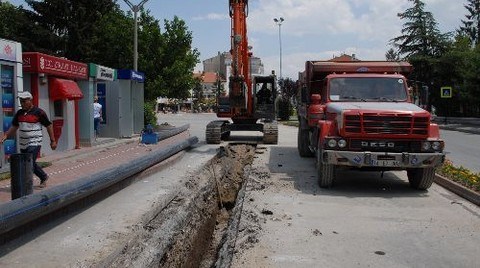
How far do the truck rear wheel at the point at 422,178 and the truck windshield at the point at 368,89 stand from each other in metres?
1.67

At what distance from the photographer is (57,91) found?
15500mm

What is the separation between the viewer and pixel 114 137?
75.7ft

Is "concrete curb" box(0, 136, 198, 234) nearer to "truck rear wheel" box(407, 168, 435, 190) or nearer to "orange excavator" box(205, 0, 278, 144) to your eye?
"truck rear wheel" box(407, 168, 435, 190)

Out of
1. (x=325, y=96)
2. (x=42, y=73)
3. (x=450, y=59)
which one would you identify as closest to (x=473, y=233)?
(x=325, y=96)

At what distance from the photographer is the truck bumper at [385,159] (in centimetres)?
977

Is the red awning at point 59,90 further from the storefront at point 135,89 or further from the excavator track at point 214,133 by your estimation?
the storefront at point 135,89

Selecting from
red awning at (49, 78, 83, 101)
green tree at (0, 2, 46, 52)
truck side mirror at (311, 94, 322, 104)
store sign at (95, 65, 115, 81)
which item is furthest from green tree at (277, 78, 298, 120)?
truck side mirror at (311, 94, 322, 104)

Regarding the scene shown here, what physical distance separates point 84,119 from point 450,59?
36.6m

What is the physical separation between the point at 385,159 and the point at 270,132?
37.2ft

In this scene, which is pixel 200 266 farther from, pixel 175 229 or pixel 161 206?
pixel 161 206

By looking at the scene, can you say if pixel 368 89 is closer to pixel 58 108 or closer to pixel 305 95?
pixel 305 95

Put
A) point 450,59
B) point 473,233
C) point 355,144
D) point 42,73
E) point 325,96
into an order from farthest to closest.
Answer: point 450,59, point 42,73, point 325,96, point 355,144, point 473,233

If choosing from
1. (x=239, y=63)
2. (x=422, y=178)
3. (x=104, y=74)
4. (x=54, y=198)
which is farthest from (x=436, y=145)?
(x=104, y=74)

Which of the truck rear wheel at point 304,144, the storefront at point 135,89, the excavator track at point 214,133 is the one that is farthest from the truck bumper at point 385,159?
the storefront at point 135,89
